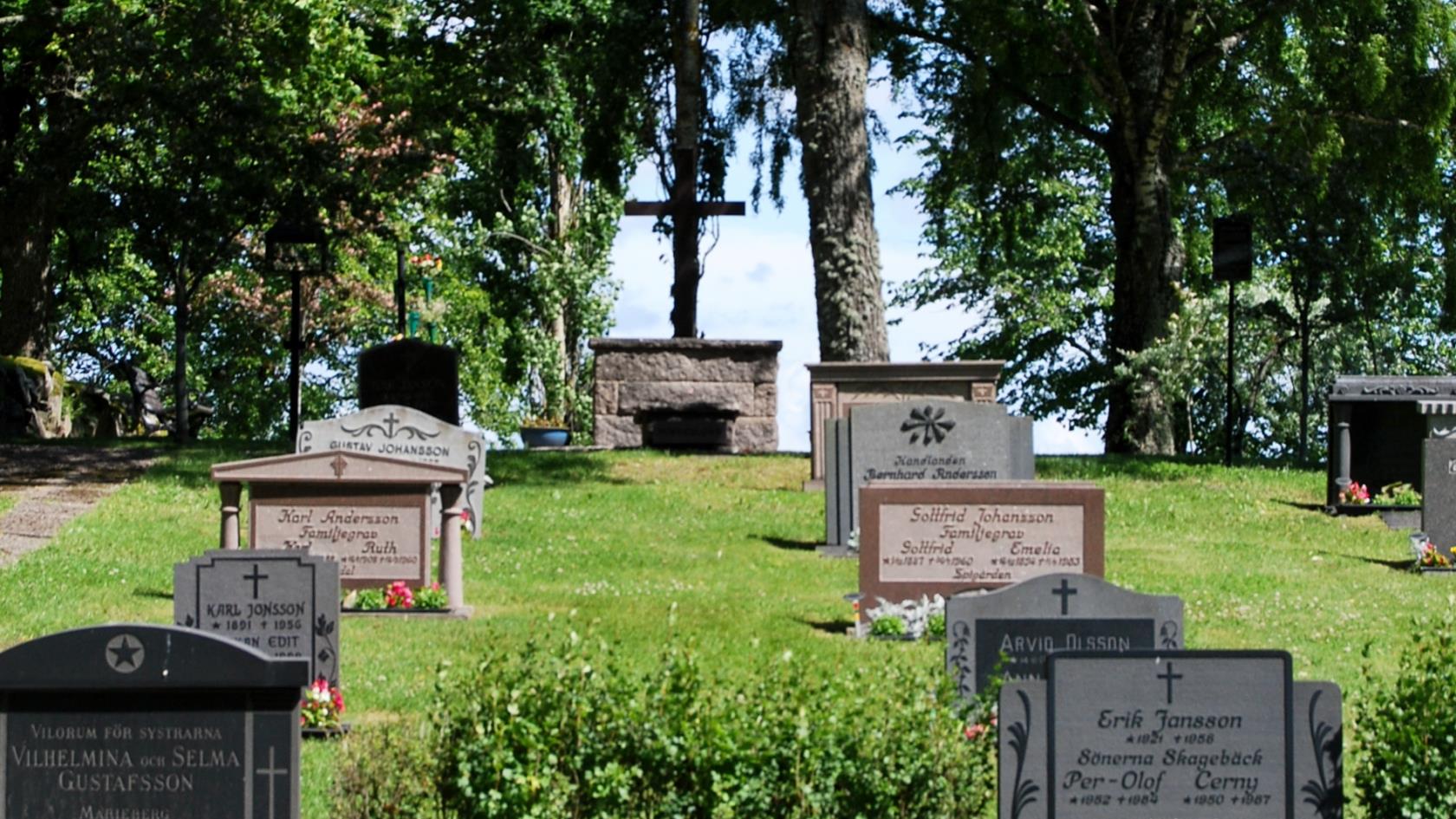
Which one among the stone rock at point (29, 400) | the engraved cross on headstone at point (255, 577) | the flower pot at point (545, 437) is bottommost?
the engraved cross on headstone at point (255, 577)

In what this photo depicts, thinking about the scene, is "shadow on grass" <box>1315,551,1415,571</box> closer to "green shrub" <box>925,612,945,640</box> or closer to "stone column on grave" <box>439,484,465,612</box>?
"green shrub" <box>925,612,945,640</box>

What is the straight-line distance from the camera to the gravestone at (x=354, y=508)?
14.5m

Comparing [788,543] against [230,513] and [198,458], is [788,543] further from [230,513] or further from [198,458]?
[198,458]

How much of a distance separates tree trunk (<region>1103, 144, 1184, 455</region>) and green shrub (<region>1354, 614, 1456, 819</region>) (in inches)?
812

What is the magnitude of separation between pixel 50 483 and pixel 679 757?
51.6 feet

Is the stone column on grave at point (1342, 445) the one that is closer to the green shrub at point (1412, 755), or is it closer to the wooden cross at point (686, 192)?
the wooden cross at point (686, 192)

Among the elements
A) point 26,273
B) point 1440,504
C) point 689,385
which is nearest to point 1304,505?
point 1440,504

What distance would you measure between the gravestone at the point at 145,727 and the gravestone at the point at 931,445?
1044cm

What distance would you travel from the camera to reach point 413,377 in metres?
22.5

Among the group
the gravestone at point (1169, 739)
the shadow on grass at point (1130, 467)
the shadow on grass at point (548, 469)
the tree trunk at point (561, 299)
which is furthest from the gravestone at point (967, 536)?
the tree trunk at point (561, 299)

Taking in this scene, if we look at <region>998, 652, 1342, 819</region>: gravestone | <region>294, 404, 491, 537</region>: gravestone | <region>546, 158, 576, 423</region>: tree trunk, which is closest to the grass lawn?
<region>294, 404, 491, 537</region>: gravestone

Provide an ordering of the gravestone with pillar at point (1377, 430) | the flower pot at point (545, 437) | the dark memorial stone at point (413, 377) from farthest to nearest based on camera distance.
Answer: the flower pot at point (545, 437) → the dark memorial stone at point (413, 377) → the gravestone with pillar at point (1377, 430)

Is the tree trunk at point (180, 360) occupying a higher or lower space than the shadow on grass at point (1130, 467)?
higher

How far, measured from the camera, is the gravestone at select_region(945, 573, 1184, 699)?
9.77 metres
